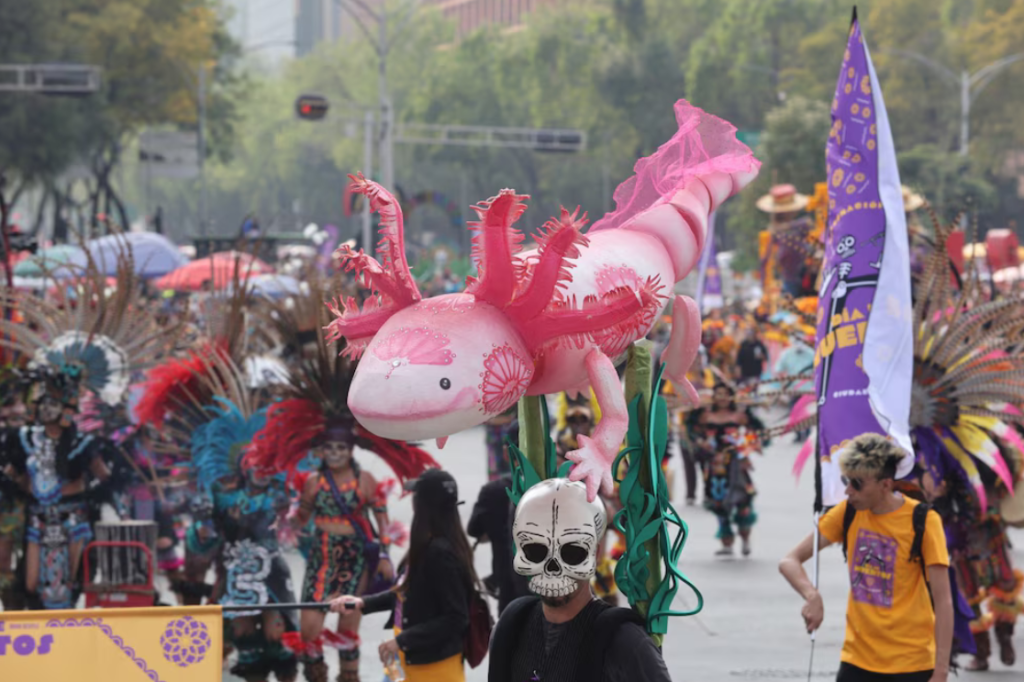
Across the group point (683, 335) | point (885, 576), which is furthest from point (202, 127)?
point (683, 335)

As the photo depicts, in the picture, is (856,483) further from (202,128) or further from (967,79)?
(202,128)

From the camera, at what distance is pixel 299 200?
103 metres

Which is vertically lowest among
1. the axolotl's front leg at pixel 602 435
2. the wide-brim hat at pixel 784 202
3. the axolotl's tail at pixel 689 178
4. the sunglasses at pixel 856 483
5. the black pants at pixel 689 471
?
the black pants at pixel 689 471

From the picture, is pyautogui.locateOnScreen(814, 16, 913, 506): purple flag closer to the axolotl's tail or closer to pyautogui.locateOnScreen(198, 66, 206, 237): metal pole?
the axolotl's tail

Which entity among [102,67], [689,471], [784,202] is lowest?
[689,471]

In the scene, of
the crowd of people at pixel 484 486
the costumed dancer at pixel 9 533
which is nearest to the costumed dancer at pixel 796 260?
the crowd of people at pixel 484 486

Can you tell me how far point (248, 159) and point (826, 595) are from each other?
4075 inches

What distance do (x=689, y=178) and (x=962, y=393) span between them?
418 centimetres

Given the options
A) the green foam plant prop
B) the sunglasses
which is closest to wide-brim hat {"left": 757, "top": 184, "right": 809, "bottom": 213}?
the sunglasses

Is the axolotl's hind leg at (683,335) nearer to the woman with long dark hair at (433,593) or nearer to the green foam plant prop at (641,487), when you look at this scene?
the green foam plant prop at (641,487)

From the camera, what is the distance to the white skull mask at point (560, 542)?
4.04m

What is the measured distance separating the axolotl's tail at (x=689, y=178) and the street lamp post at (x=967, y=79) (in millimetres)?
36303

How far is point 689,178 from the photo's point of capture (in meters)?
4.71

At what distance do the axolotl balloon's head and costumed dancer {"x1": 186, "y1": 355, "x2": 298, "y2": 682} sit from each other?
17.0 ft
